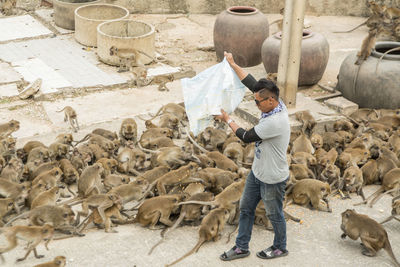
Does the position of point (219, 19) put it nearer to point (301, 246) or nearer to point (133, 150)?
point (133, 150)

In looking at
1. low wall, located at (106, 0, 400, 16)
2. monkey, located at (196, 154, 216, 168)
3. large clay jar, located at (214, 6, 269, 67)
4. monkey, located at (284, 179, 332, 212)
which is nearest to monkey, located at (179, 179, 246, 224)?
monkey, located at (284, 179, 332, 212)

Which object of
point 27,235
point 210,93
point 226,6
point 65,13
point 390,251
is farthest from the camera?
point 226,6

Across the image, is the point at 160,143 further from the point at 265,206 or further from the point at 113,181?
the point at 265,206

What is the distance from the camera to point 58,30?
16.0 m

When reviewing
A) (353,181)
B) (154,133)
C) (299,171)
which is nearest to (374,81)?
(353,181)

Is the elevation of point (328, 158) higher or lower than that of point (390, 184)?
higher

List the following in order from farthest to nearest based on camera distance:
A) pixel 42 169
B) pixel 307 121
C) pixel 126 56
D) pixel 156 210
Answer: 1. pixel 126 56
2. pixel 307 121
3. pixel 42 169
4. pixel 156 210

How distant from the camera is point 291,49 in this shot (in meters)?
10.6

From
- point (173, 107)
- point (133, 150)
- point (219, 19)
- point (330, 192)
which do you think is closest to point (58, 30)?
point (219, 19)

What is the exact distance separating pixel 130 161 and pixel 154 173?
766 millimetres

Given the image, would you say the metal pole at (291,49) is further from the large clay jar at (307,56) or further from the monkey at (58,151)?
the monkey at (58,151)

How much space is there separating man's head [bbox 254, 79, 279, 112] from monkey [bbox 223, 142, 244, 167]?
9.55ft

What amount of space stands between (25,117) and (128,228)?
477cm

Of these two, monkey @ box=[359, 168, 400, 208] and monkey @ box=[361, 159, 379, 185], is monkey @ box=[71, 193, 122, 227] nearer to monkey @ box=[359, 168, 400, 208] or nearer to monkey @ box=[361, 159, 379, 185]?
monkey @ box=[359, 168, 400, 208]
